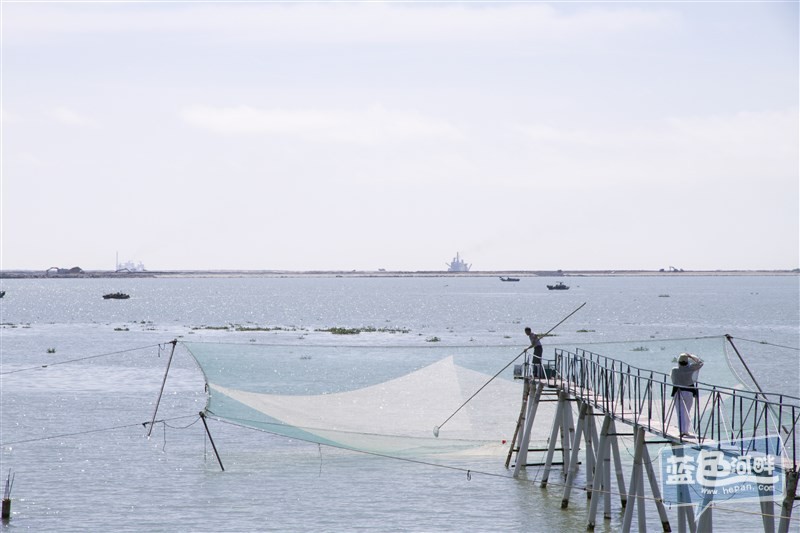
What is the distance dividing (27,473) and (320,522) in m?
13.0

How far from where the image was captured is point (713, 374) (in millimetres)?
37250

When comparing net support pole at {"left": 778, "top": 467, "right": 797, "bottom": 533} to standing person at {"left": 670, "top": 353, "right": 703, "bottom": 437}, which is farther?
standing person at {"left": 670, "top": 353, "right": 703, "bottom": 437}

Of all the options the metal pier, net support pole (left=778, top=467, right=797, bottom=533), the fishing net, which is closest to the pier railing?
the metal pier

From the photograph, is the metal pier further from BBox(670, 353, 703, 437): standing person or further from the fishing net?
the fishing net

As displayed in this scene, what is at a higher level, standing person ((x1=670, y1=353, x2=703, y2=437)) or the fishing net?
standing person ((x1=670, y1=353, x2=703, y2=437))

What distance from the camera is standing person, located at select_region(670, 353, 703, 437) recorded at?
2538cm

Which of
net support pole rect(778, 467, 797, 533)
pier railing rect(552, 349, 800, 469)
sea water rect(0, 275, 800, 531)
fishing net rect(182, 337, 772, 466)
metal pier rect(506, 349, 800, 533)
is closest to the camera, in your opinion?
net support pole rect(778, 467, 797, 533)

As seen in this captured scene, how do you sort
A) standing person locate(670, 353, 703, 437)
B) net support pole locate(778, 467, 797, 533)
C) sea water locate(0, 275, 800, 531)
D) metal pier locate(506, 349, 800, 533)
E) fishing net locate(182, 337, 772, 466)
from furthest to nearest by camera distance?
fishing net locate(182, 337, 772, 466) < sea water locate(0, 275, 800, 531) < standing person locate(670, 353, 703, 437) < metal pier locate(506, 349, 800, 533) < net support pole locate(778, 467, 797, 533)

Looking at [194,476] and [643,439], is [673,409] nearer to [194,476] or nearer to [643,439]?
[643,439]

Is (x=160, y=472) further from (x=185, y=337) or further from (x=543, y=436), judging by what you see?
(x=185, y=337)

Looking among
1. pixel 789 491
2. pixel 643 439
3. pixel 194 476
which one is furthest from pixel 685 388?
pixel 194 476

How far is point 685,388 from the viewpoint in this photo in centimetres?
2494

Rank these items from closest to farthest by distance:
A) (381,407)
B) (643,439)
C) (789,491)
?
(789,491) → (643,439) → (381,407)

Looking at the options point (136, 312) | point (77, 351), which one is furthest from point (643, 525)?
A: point (136, 312)
